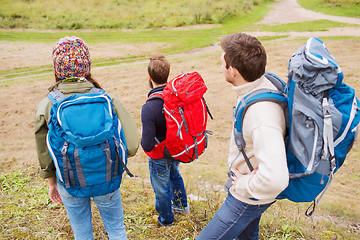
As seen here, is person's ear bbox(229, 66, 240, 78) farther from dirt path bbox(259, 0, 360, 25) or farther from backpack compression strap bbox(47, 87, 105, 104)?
dirt path bbox(259, 0, 360, 25)

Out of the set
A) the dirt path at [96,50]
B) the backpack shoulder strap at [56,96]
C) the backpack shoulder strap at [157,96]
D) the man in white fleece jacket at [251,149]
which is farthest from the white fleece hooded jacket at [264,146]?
the dirt path at [96,50]

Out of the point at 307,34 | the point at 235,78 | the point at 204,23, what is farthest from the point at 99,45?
the point at 235,78

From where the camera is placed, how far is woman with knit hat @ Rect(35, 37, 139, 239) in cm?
205

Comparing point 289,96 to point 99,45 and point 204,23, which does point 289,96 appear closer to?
point 99,45

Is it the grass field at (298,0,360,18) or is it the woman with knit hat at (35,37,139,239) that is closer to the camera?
the woman with knit hat at (35,37,139,239)

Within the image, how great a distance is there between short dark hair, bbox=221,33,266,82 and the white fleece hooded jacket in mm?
63

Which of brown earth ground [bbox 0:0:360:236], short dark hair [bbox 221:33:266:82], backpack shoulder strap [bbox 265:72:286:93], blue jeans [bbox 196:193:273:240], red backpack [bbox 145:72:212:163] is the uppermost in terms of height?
short dark hair [bbox 221:33:266:82]

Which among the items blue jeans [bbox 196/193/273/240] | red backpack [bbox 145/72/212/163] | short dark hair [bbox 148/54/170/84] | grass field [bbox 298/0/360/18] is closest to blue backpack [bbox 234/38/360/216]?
blue jeans [bbox 196/193/273/240]

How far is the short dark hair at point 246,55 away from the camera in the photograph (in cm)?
175

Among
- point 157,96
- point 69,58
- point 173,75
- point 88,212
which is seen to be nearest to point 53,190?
point 88,212

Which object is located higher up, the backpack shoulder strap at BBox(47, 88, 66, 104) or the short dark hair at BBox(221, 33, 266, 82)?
the short dark hair at BBox(221, 33, 266, 82)

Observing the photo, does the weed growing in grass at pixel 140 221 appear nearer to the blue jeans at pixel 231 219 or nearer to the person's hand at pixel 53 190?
the person's hand at pixel 53 190

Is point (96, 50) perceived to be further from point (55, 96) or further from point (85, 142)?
point (85, 142)

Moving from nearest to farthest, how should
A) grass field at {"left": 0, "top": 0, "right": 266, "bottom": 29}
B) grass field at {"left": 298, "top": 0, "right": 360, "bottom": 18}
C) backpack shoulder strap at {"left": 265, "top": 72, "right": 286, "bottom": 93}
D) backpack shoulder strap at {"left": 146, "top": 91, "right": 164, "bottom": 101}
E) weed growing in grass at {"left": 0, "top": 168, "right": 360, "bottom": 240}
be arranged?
backpack shoulder strap at {"left": 265, "top": 72, "right": 286, "bottom": 93}, backpack shoulder strap at {"left": 146, "top": 91, "right": 164, "bottom": 101}, weed growing in grass at {"left": 0, "top": 168, "right": 360, "bottom": 240}, grass field at {"left": 0, "top": 0, "right": 266, "bottom": 29}, grass field at {"left": 298, "top": 0, "right": 360, "bottom": 18}
